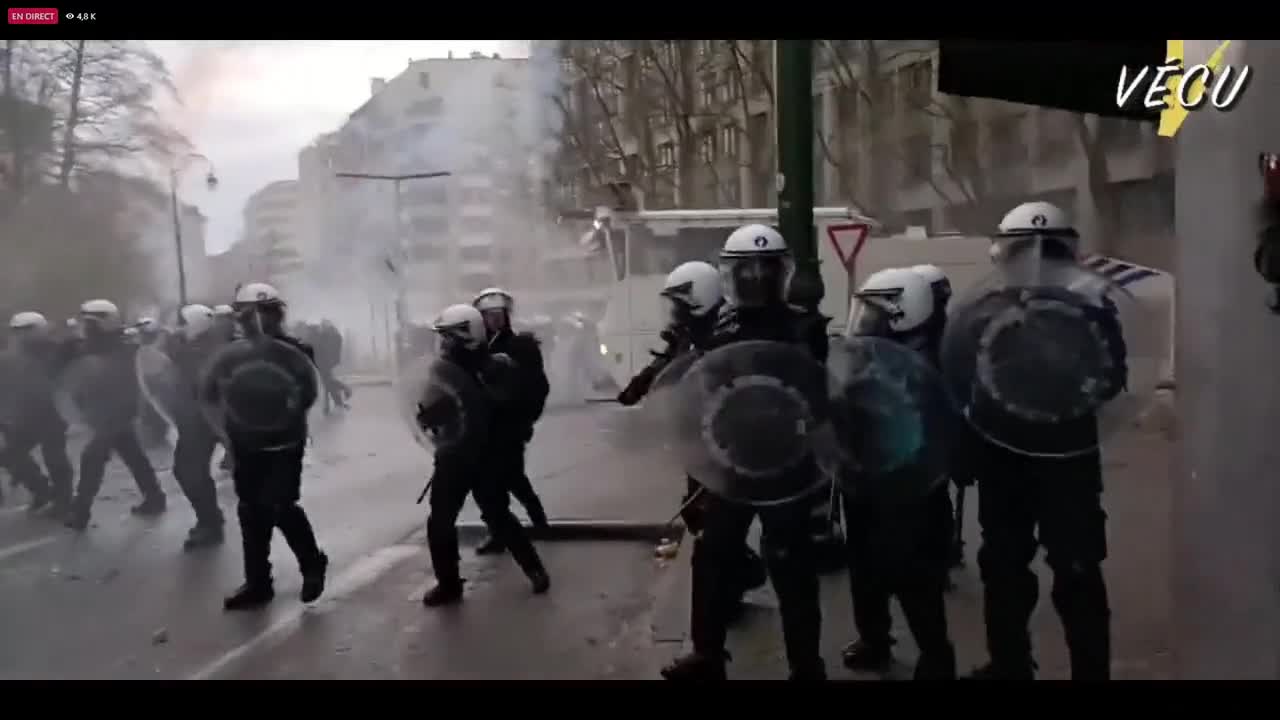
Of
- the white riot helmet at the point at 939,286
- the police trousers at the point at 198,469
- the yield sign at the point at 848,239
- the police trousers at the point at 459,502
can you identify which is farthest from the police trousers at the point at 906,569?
the police trousers at the point at 198,469

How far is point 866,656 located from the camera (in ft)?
11.0

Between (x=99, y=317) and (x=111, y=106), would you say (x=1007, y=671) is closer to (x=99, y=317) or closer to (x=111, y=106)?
(x=99, y=317)

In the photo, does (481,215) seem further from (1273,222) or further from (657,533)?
(1273,222)

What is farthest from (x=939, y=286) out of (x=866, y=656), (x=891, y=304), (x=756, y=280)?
(x=866, y=656)

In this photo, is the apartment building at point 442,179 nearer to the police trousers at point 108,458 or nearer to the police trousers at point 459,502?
the police trousers at point 459,502

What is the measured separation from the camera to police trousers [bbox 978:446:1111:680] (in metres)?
3.09

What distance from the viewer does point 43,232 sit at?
3.42 meters

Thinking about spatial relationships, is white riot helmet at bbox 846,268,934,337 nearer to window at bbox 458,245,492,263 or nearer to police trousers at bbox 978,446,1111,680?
police trousers at bbox 978,446,1111,680

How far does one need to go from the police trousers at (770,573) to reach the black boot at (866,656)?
0.38 ft

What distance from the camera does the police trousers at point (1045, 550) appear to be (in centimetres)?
309

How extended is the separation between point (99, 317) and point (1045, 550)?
3.39 metres

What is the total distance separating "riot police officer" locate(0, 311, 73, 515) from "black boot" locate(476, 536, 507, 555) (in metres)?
1.55

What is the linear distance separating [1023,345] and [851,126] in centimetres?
102
